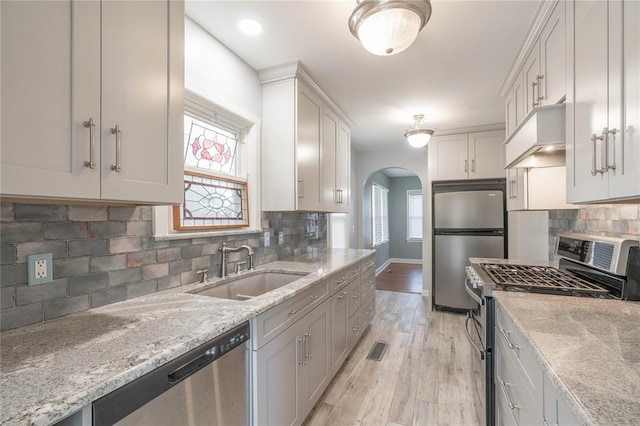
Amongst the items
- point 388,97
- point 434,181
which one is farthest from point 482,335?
point 434,181

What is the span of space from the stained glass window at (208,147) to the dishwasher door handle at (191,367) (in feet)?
4.03

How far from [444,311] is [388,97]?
295cm

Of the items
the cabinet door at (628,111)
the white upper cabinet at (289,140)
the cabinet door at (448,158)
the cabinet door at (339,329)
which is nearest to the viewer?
the cabinet door at (628,111)

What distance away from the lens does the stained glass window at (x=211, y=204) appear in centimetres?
179

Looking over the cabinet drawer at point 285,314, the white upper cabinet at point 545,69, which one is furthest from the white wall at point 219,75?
the white upper cabinet at point 545,69

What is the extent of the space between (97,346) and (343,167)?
9.56 ft

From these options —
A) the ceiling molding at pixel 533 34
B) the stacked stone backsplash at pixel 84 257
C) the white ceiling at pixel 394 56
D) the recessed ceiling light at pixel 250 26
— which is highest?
the recessed ceiling light at pixel 250 26

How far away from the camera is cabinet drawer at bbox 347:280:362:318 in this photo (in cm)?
257

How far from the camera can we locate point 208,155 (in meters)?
2.01

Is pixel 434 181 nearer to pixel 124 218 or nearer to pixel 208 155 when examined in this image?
pixel 208 155

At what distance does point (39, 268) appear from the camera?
1068mm

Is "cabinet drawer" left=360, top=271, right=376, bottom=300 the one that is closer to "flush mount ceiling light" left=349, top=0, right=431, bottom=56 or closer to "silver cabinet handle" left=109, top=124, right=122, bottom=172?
"flush mount ceiling light" left=349, top=0, right=431, bottom=56

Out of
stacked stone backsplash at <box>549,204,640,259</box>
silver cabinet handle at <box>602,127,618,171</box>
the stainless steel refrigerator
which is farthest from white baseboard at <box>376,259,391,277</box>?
silver cabinet handle at <box>602,127,618,171</box>

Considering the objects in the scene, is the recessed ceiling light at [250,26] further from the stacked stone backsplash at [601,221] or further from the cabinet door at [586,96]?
the stacked stone backsplash at [601,221]
